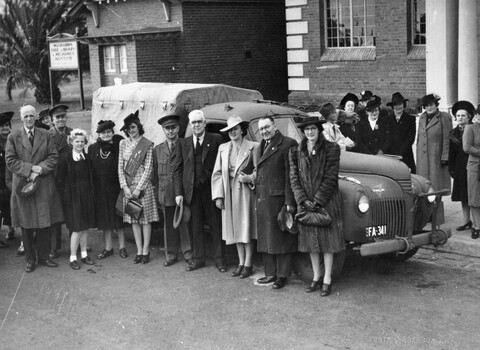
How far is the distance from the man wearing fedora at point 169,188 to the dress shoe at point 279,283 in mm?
1524

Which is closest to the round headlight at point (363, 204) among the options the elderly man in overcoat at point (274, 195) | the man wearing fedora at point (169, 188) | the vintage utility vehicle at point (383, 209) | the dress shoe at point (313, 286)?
the vintage utility vehicle at point (383, 209)

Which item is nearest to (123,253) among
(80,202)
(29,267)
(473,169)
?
(80,202)

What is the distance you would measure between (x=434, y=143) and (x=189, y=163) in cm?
369

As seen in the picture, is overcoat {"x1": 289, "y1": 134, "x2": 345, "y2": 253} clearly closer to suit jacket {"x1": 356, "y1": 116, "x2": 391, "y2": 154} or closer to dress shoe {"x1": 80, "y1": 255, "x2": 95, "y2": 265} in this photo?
suit jacket {"x1": 356, "y1": 116, "x2": 391, "y2": 154}

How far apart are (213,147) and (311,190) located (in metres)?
1.76

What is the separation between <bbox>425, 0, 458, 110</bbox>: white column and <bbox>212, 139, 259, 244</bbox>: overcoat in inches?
374

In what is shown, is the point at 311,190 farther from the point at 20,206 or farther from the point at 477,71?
the point at 477,71

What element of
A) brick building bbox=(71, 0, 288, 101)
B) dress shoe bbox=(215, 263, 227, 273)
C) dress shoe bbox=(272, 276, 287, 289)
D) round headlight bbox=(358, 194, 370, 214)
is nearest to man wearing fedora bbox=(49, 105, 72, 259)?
dress shoe bbox=(215, 263, 227, 273)

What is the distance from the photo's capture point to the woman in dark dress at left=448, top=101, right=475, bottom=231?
1072cm

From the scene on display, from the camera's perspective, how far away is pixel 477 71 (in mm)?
17172

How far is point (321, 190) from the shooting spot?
845cm

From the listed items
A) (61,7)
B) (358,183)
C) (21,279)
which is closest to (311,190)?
(358,183)

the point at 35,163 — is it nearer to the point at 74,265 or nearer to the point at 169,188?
the point at 74,265

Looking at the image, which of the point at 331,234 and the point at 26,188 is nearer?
the point at 331,234
